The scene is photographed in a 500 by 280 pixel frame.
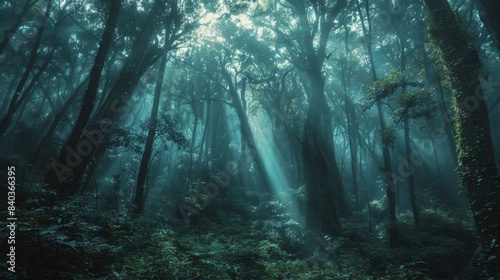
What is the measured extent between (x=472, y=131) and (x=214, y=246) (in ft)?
29.0

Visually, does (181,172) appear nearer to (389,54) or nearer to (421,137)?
(389,54)

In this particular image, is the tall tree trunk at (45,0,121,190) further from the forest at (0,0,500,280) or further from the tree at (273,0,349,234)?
the tree at (273,0,349,234)

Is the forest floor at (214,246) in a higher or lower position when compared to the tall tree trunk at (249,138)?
lower

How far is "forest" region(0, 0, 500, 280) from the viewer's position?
5.95 metres

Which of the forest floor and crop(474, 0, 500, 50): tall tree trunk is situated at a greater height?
crop(474, 0, 500, 50): tall tree trunk

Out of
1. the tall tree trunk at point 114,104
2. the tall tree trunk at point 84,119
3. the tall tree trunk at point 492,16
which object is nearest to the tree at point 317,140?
the tall tree trunk at point 114,104

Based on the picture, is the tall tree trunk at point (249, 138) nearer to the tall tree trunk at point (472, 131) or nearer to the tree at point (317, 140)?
the tree at point (317, 140)

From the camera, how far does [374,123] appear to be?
36.5m

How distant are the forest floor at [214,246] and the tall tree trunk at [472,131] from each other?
1608 millimetres

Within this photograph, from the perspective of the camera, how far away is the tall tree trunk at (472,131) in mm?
5695

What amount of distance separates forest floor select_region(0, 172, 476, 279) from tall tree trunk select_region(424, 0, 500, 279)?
161 centimetres

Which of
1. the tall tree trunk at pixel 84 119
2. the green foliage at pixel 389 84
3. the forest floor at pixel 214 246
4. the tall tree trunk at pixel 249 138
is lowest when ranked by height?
the forest floor at pixel 214 246

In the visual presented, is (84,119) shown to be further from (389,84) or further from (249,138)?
(249,138)

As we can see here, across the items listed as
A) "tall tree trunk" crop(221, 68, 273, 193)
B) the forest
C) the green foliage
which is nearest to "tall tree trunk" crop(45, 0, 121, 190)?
the forest
